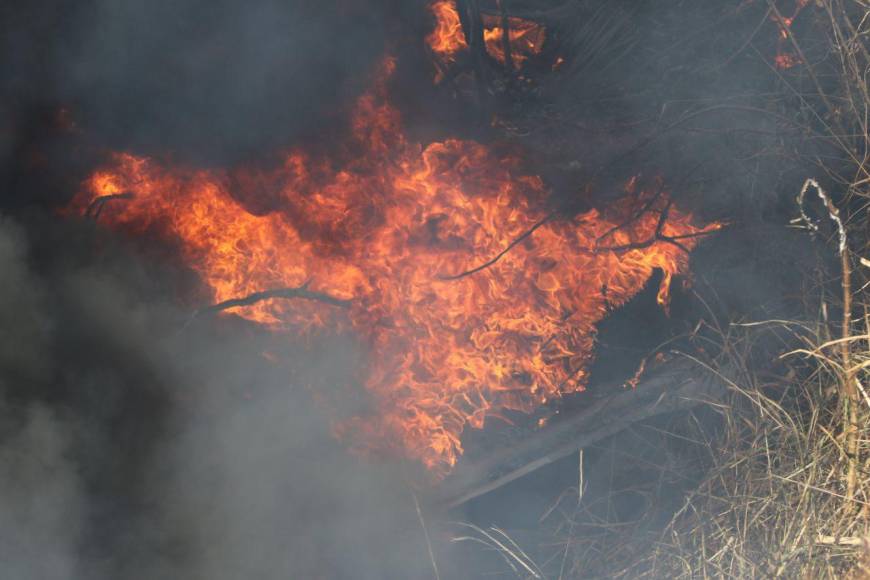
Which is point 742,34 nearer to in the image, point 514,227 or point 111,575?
point 514,227

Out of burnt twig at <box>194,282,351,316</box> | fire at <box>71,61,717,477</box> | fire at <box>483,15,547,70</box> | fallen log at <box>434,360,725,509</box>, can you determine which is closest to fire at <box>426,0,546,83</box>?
fire at <box>483,15,547,70</box>

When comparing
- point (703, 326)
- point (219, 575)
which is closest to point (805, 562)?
point (703, 326)

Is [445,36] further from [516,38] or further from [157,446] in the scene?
[157,446]

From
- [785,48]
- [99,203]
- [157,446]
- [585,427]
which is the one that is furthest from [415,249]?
[785,48]

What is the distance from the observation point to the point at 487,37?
4.36 meters

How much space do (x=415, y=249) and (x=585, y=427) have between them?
6.00 ft

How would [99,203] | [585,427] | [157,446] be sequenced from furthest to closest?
[585,427] → [157,446] → [99,203]

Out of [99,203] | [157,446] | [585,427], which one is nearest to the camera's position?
[99,203]

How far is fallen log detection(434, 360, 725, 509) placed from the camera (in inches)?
177

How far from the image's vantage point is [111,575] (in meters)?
4.26

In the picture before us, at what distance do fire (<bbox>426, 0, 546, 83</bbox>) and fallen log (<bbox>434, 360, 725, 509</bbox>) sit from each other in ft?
8.14

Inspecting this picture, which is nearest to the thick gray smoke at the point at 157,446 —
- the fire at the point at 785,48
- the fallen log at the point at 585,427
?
the fallen log at the point at 585,427

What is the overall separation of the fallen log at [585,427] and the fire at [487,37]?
2.48 m

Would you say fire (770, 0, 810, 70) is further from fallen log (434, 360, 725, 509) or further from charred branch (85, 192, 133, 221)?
charred branch (85, 192, 133, 221)
